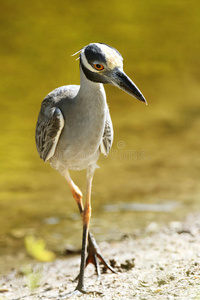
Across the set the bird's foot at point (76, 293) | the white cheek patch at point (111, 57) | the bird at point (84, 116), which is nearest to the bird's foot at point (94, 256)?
the bird at point (84, 116)

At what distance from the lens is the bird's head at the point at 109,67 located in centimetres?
344

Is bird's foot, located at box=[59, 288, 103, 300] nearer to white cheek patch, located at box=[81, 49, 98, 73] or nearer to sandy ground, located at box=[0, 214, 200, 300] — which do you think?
sandy ground, located at box=[0, 214, 200, 300]

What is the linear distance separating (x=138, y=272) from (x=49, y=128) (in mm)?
1486

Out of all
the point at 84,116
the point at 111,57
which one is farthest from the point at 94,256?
the point at 111,57

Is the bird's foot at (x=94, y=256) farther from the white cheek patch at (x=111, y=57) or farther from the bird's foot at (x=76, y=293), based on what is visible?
the white cheek patch at (x=111, y=57)

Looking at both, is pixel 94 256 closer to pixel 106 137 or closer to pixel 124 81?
pixel 106 137

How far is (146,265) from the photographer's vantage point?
449 cm

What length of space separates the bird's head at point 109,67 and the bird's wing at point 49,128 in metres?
0.57

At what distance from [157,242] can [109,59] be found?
283cm

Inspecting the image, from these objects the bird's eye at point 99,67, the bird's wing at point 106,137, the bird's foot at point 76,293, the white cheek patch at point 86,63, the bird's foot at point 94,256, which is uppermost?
the white cheek patch at point 86,63

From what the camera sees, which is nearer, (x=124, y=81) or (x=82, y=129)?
(x=124, y=81)

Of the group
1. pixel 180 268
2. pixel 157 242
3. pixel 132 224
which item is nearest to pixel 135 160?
pixel 132 224

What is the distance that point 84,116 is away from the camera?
12.4 ft

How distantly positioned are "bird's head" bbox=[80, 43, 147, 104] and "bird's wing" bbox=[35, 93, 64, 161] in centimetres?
57
